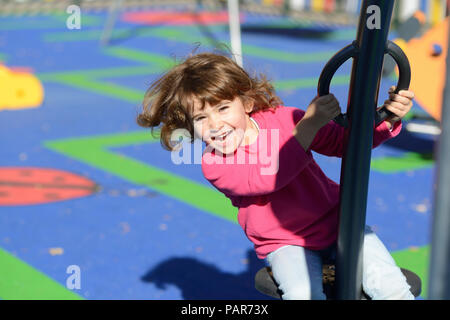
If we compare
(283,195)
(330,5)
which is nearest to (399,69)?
(283,195)

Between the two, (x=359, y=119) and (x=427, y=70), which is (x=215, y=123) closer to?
(x=359, y=119)

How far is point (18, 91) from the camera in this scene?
24.3 ft

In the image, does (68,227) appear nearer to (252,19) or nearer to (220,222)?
(220,222)

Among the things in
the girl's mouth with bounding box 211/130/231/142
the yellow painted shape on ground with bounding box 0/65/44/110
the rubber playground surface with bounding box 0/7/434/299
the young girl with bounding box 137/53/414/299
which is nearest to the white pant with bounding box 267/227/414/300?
the young girl with bounding box 137/53/414/299

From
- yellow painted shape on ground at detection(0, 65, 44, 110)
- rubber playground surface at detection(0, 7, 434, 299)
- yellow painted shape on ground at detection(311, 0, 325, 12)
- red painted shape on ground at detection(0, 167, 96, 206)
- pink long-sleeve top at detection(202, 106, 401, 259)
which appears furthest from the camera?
yellow painted shape on ground at detection(311, 0, 325, 12)

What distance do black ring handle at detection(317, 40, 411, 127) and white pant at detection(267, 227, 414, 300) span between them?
44cm

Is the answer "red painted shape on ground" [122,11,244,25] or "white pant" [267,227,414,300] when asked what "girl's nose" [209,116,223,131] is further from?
"red painted shape on ground" [122,11,244,25]

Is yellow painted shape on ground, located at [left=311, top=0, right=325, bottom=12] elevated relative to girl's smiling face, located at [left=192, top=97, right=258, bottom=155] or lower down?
elevated

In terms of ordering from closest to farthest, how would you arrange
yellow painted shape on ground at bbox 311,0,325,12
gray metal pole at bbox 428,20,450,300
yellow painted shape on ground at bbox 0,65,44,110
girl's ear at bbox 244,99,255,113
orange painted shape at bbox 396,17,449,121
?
gray metal pole at bbox 428,20,450,300 → girl's ear at bbox 244,99,255,113 → orange painted shape at bbox 396,17,449,121 → yellow painted shape on ground at bbox 0,65,44,110 → yellow painted shape on ground at bbox 311,0,325,12

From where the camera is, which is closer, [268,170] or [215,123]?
[268,170]

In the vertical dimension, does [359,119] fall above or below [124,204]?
above

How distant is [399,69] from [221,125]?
589 millimetres

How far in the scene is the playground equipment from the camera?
1.75 m

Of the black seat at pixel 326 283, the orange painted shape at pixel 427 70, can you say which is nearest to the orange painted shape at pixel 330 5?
the orange painted shape at pixel 427 70
